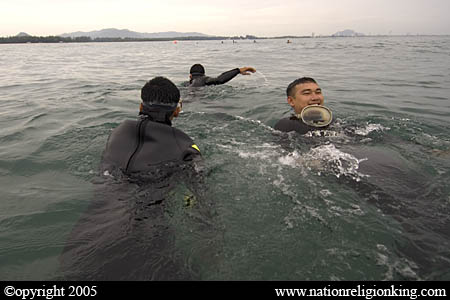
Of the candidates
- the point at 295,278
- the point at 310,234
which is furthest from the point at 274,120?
the point at 295,278

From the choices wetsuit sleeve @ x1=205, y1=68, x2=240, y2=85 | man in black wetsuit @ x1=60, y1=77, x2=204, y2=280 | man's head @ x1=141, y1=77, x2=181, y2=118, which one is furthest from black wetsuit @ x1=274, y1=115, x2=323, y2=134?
wetsuit sleeve @ x1=205, y1=68, x2=240, y2=85

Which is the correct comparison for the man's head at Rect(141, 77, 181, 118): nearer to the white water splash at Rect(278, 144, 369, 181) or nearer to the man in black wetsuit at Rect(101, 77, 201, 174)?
the man in black wetsuit at Rect(101, 77, 201, 174)

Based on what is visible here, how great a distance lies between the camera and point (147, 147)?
298 centimetres

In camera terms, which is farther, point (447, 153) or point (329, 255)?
point (447, 153)

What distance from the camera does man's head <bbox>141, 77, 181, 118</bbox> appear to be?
308 centimetres

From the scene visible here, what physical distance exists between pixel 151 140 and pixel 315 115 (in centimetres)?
286

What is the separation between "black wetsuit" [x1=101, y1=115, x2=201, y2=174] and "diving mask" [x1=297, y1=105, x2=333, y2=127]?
2.31 meters

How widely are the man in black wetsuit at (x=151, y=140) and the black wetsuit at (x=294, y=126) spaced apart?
7.28ft

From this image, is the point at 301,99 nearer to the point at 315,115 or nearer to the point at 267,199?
the point at 315,115

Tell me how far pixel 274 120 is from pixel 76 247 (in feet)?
17.8

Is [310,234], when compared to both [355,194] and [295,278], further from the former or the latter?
[355,194]

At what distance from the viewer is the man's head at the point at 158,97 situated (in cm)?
308

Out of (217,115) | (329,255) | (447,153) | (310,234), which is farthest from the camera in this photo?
(217,115)

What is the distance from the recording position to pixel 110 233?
2418 mm
